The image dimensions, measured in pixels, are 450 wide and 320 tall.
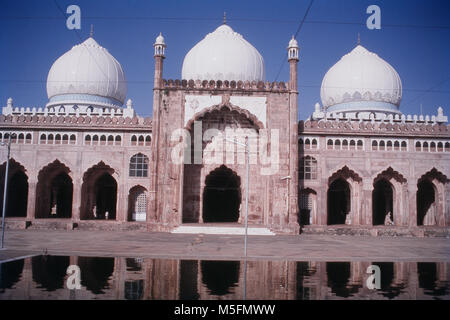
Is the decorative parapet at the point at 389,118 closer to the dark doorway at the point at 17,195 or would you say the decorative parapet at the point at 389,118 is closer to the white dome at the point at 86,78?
the white dome at the point at 86,78

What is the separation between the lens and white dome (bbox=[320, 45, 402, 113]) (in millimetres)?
30875

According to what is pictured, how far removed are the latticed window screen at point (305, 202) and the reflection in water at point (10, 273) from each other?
61.8 ft

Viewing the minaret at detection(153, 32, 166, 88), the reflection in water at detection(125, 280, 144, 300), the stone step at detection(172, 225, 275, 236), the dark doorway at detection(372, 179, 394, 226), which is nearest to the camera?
the reflection in water at detection(125, 280, 144, 300)

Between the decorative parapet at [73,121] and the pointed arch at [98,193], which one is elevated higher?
the decorative parapet at [73,121]

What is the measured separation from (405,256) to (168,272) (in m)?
9.05

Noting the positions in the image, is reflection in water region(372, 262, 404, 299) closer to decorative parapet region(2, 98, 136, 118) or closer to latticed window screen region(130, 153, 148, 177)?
latticed window screen region(130, 153, 148, 177)

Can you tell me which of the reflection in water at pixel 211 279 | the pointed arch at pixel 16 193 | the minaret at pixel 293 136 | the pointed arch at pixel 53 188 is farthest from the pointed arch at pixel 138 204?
the reflection in water at pixel 211 279

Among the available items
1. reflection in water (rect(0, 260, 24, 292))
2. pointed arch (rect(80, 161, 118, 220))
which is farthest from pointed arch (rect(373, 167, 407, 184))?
reflection in water (rect(0, 260, 24, 292))

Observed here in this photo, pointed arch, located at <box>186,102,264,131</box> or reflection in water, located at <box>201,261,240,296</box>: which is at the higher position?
pointed arch, located at <box>186,102,264,131</box>

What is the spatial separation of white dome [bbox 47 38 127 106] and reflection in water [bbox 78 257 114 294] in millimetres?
20770

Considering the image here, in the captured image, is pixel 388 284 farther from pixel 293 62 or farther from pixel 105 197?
pixel 105 197

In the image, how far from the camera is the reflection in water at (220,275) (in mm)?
8430
